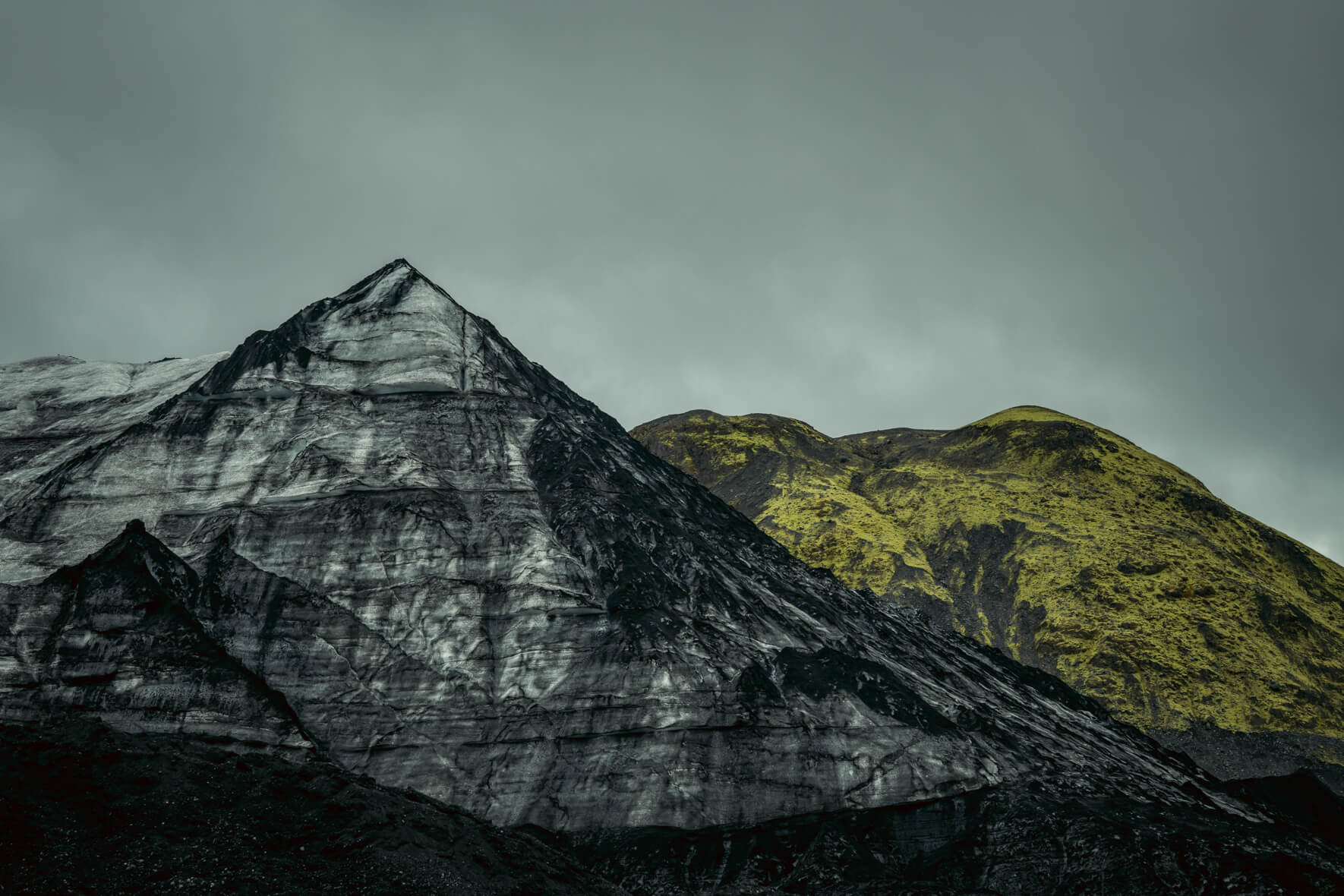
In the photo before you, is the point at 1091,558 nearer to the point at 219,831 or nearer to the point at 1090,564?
the point at 1090,564

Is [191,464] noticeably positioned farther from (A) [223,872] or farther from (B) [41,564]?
(A) [223,872]

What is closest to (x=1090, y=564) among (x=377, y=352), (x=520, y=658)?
(x=520, y=658)

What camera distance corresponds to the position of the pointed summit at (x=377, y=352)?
46906 millimetres

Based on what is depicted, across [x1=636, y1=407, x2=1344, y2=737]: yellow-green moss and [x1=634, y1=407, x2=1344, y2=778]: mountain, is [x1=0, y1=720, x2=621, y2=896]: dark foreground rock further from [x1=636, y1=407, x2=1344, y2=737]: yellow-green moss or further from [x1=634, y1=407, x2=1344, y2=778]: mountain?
[x1=636, y1=407, x2=1344, y2=737]: yellow-green moss

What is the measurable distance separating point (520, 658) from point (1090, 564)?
66.0 meters

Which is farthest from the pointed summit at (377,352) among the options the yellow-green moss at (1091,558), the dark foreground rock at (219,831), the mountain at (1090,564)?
the mountain at (1090,564)

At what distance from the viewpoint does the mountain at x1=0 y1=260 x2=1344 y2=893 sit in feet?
105

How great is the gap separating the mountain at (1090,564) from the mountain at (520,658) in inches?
1066

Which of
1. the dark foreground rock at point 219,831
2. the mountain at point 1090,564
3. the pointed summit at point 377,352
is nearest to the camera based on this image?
the dark foreground rock at point 219,831

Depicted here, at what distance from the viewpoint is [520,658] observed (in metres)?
37.1

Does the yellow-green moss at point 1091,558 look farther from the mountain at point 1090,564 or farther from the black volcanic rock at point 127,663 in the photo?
the black volcanic rock at point 127,663

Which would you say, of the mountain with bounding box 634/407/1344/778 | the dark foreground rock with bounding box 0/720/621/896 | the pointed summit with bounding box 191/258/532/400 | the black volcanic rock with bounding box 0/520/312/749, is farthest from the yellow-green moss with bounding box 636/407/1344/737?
the black volcanic rock with bounding box 0/520/312/749

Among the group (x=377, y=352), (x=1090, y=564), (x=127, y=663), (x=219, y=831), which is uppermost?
(x=1090, y=564)

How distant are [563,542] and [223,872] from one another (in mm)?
21780
